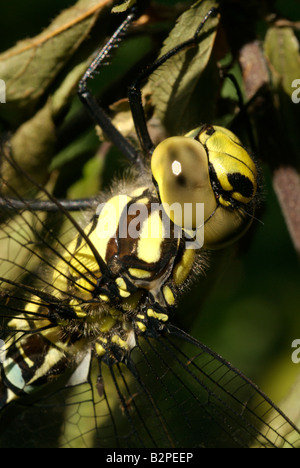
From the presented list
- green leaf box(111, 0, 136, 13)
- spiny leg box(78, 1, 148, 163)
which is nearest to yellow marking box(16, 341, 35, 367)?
spiny leg box(78, 1, 148, 163)

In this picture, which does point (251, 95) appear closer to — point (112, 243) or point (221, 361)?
point (112, 243)

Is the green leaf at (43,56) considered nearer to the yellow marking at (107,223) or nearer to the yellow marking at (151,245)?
the yellow marking at (107,223)

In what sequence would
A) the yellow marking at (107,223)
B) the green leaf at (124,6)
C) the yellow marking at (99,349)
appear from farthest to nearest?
the yellow marking at (99,349), the yellow marking at (107,223), the green leaf at (124,6)

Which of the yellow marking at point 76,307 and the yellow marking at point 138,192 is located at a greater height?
the yellow marking at point 138,192

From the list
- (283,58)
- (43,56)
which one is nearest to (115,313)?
(43,56)

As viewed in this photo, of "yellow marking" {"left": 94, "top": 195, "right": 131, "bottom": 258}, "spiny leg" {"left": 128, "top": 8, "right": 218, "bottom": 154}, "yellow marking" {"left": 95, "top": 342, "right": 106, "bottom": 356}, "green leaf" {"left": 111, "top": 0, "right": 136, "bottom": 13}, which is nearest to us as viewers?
"green leaf" {"left": 111, "top": 0, "right": 136, "bottom": 13}

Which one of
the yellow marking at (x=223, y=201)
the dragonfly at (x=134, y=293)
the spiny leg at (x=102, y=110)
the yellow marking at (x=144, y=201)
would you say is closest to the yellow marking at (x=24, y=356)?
the dragonfly at (x=134, y=293)

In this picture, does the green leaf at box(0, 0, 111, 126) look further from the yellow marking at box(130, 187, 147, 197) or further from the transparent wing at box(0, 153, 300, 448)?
the yellow marking at box(130, 187, 147, 197)
